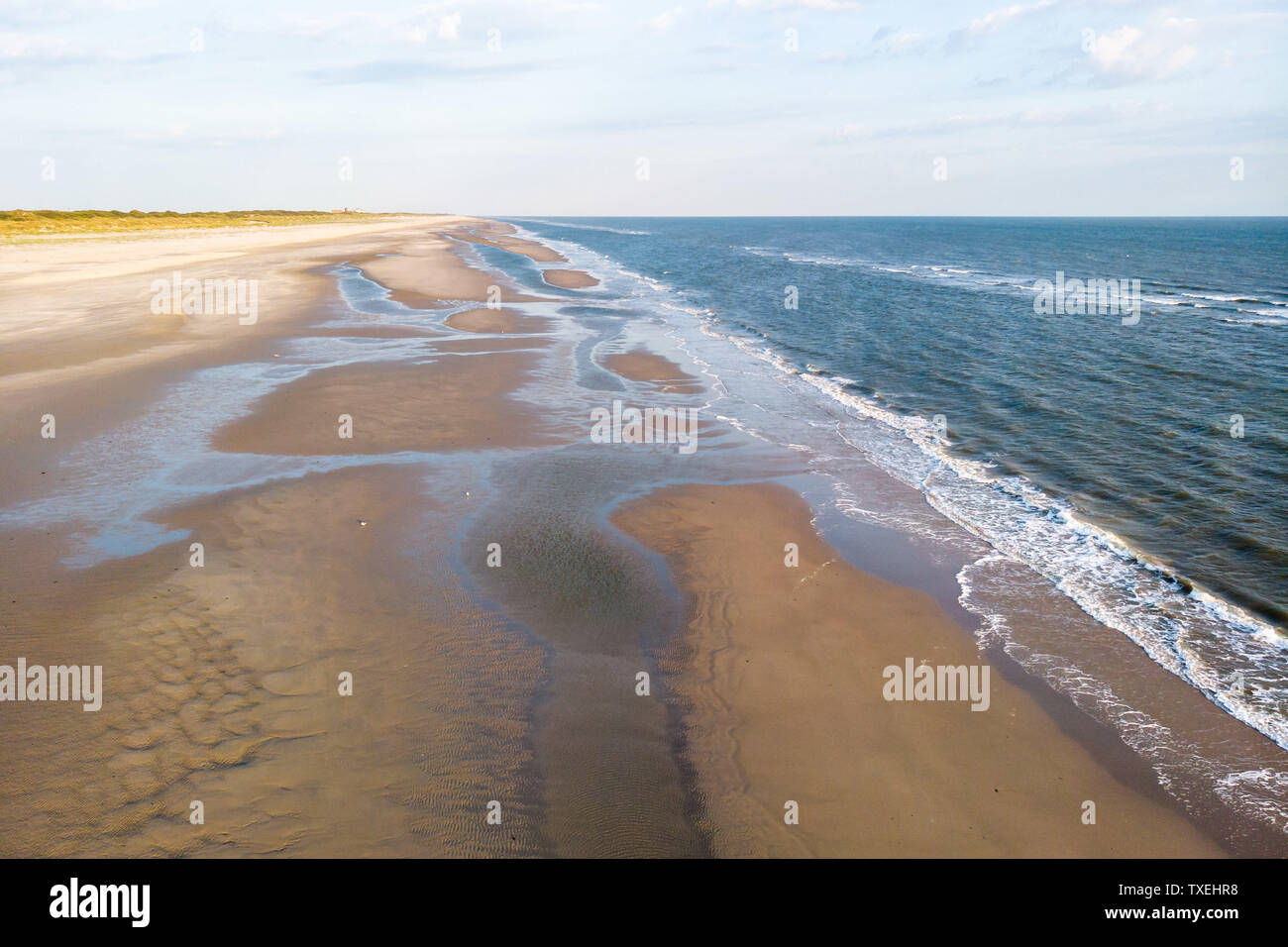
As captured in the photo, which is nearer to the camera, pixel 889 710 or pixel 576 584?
pixel 889 710

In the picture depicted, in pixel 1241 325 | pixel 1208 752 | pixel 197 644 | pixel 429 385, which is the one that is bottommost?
pixel 1208 752

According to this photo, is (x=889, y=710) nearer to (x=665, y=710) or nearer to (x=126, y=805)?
(x=665, y=710)

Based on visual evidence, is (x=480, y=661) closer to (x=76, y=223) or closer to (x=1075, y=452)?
(x=1075, y=452)

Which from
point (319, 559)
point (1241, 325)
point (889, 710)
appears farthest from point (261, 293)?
point (1241, 325)

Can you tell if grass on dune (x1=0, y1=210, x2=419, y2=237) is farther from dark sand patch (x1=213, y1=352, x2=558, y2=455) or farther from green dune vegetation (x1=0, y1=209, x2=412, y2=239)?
dark sand patch (x1=213, y1=352, x2=558, y2=455)

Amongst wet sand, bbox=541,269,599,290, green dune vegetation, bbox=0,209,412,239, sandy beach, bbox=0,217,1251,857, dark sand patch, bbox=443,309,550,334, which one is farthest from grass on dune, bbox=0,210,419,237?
sandy beach, bbox=0,217,1251,857

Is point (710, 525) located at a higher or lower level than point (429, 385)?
lower

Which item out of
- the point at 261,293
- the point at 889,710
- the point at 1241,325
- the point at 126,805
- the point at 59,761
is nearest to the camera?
the point at 126,805
